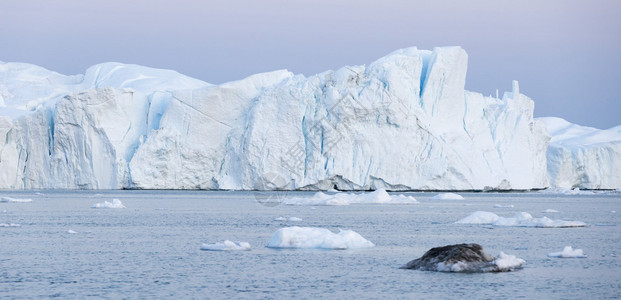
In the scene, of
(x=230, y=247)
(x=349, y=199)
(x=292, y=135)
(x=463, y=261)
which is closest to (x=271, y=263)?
(x=230, y=247)

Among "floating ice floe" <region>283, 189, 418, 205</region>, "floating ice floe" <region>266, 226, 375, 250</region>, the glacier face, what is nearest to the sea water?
"floating ice floe" <region>266, 226, 375, 250</region>

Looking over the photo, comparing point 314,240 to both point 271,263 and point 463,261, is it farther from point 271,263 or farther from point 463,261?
point 463,261

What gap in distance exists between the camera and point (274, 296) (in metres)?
10.4

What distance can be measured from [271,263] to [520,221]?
8.71 metres

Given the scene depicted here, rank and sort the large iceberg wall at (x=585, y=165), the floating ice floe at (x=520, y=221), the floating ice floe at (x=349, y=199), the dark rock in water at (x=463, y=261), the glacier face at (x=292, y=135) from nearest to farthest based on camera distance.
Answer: the dark rock in water at (x=463, y=261), the floating ice floe at (x=520, y=221), the floating ice floe at (x=349, y=199), the glacier face at (x=292, y=135), the large iceberg wall at (x=585, y=165)

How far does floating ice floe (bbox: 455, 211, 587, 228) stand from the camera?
19.9m

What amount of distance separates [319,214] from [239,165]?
1149cm

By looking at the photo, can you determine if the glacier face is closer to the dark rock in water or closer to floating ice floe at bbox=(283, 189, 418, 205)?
floating ice floe at bbox=(283, 189, 418, 205)

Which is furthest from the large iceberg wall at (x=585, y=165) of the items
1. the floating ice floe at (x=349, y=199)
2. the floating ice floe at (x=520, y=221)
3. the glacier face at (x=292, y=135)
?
the floating ice floe at (x=520, y=221)

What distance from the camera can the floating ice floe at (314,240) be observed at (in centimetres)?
1514

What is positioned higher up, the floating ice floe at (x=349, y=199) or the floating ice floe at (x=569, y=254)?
the floating ice floe at (x=349, y=199)

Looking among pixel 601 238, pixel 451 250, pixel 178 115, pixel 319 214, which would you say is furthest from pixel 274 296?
pixel 178 115

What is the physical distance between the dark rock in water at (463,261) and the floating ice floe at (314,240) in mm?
2864

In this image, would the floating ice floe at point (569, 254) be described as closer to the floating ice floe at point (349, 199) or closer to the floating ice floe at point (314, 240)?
the floating ice floe at point (314, 240)
